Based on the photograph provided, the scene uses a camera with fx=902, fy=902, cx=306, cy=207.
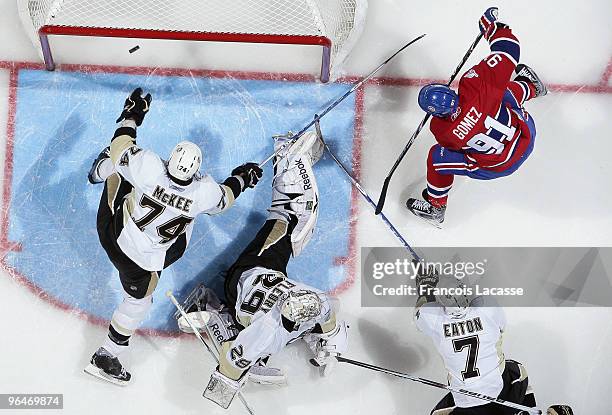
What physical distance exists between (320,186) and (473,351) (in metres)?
1.25

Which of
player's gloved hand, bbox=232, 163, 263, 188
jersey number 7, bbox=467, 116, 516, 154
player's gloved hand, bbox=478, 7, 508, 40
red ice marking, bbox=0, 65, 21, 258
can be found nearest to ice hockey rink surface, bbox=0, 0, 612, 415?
red ice marking, bbox=0, 65, 21, 258

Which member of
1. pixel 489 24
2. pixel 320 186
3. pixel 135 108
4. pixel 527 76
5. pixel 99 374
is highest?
pixel 489 24

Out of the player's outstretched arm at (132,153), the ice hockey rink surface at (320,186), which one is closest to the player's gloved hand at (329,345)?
the ice hockey rink surface at (320,186)

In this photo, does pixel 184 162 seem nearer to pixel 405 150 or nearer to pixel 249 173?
pixel 249 173

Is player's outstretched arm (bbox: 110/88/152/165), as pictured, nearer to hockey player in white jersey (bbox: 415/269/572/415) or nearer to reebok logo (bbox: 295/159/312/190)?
reebok logo (bbox: 295/159/312/190)

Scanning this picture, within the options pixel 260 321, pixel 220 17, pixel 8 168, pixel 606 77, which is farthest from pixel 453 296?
pixel 8 168

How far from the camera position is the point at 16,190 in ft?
15.9

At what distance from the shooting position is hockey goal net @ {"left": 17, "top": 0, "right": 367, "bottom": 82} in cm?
468

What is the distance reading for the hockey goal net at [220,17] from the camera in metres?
4.68

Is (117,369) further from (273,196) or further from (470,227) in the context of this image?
(470,227)

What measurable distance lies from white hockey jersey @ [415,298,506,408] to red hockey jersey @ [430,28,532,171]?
75 cm

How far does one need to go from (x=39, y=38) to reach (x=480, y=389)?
287 centimetres

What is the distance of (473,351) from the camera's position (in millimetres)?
4277

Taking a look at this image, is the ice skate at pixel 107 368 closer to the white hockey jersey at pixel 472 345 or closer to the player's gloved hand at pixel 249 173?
the player's gloved hand at pixel 249 173
